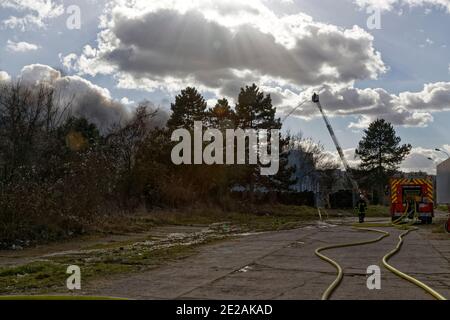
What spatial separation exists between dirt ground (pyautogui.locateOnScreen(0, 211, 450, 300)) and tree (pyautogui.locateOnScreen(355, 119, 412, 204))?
6859 cm

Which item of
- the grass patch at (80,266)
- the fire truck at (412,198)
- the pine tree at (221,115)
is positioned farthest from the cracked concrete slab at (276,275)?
the pine tree at (221,115)

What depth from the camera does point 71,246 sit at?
1683cm

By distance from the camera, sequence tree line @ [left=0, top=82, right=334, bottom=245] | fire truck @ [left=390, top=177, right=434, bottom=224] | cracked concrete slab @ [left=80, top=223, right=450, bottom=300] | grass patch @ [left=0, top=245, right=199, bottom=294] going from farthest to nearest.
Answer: fire truck @ [left=390, top=177, right=434, bottom=224] < tree line @ [left=0, top=82, right=334, bottom=245] < grass patch @ [left=0, top=245, right=199, bottom=294] < cracked concrete slab @ [left=80, top=223, right=450, bottom=300]

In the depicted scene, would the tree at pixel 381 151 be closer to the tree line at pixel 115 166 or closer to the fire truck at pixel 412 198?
the tree line at pixel 115 166

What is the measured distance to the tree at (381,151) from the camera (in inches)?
3250

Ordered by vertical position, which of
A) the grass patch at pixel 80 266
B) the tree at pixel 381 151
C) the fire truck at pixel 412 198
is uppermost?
the tree at pixel 381 151

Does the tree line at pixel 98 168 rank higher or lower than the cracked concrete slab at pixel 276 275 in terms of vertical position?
higher

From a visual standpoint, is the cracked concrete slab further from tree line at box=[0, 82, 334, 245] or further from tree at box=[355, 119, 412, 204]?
tree at box=[355, 119, 412, 204]

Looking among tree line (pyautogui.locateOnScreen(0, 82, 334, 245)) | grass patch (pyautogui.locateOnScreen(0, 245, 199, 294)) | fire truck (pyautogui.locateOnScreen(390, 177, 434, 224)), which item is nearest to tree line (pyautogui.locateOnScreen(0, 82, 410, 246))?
tree line (pyautogui.locateOnScreen(0, 82, 334, 245))

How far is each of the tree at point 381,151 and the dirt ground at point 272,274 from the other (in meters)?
68.6

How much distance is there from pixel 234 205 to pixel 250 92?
14.9 meters

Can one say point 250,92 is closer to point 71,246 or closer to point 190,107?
point 190,107

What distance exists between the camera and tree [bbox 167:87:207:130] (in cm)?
5581
